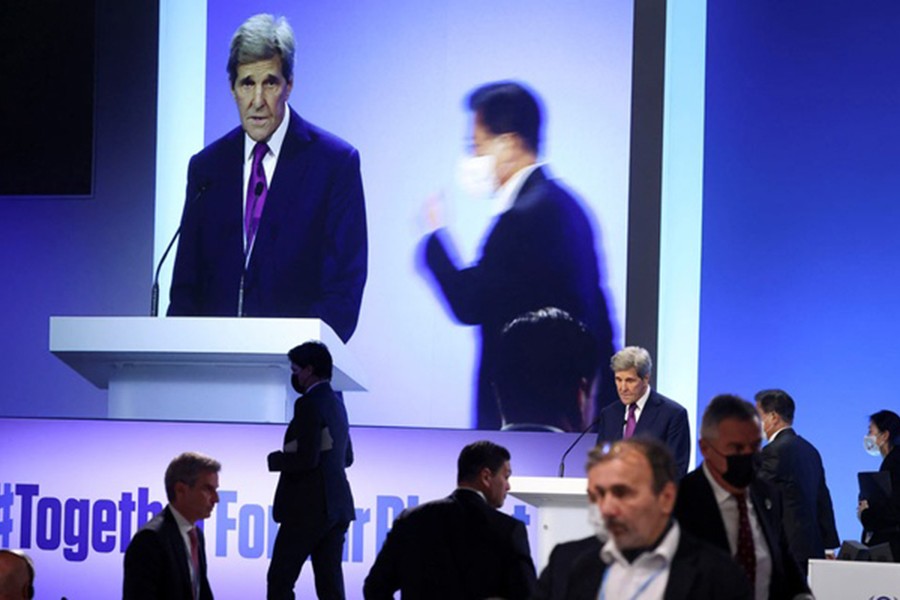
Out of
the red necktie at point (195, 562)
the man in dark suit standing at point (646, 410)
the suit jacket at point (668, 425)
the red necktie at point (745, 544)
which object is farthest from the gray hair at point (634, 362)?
the red necktie at point (745, 544)

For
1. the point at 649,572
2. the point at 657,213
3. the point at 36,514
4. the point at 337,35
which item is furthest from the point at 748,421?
the point at 36,514

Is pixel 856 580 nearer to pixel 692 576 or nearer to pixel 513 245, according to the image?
pixel 513 245

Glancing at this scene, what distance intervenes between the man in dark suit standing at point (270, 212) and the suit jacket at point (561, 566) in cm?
561

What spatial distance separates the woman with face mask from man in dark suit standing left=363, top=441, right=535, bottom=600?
10.2 ft

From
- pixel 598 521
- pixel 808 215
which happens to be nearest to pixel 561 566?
pixel 598 521

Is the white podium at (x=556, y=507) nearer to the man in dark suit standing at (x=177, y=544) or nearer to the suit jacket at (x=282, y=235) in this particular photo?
the man in dark suit standing at (x=177, y=544)

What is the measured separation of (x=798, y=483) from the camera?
7.19 metres

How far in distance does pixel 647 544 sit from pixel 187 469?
2.37 m

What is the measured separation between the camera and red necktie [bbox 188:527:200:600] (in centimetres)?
477

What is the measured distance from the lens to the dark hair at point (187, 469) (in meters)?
4.88

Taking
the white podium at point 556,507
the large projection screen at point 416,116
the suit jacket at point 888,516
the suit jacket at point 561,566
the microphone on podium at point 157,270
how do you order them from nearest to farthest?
the suit jacket at point 561,566 < the white podium at point 556,507 < the suit jacket at point 888,516 < the microphone on podium at point 157,270 < the large projection screen at point 416,116

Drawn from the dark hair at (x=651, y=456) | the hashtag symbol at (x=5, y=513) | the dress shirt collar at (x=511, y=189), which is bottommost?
the hashtag symbol at (x=5, y=513)

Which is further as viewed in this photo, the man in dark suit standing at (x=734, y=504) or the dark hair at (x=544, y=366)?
the dark hair at (x=544, y=366)

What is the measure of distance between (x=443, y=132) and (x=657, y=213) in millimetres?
1369
